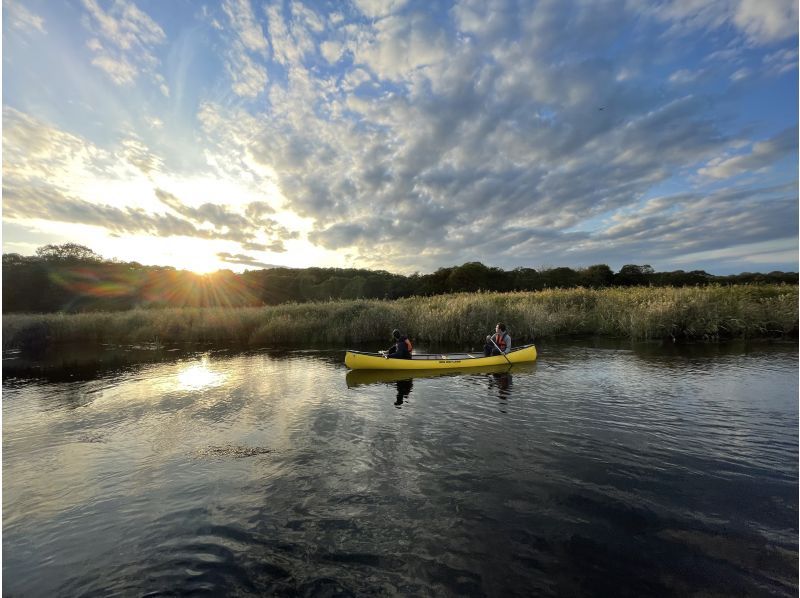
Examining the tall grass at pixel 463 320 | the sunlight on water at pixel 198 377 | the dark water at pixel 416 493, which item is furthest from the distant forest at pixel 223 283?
the dark water at pixel 416 493

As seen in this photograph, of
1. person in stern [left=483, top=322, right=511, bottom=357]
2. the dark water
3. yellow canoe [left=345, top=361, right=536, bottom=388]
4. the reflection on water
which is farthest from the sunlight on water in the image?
person in stern [left=483, top=322, right=511, bottom=357]

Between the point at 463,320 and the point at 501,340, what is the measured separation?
8676 mm

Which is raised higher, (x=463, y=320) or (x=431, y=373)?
(x=463, y=320)

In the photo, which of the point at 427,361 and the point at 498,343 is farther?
the point at 498,343

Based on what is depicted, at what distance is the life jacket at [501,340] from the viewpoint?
711 inches

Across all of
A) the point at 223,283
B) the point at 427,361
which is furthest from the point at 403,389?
the point at 223,283

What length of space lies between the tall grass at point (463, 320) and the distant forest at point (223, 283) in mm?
12322

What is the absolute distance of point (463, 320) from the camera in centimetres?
2677

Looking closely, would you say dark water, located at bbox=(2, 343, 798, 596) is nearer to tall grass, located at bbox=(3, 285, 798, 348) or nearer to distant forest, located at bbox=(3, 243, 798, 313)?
tall grass, located at bbox=(3, 285, 798, 348)

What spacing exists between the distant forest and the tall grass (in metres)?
12.3

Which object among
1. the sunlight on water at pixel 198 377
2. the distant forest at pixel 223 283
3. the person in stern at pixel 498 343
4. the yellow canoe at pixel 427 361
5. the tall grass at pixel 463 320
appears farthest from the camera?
the distant forest at pixel 223 283

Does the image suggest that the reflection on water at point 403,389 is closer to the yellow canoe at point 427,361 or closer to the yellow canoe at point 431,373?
the yellow canoe at point 431,373

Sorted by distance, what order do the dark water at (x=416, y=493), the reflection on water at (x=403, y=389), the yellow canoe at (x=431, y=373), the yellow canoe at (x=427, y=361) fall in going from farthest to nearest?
the yellow canoe at (x=427, y=361) < the yellow canoe at (x=431, y=373) < the reflection on water at (x=403, y=389) < the dark water at (x=416, y=493)

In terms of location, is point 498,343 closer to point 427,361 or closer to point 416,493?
point 427,361
